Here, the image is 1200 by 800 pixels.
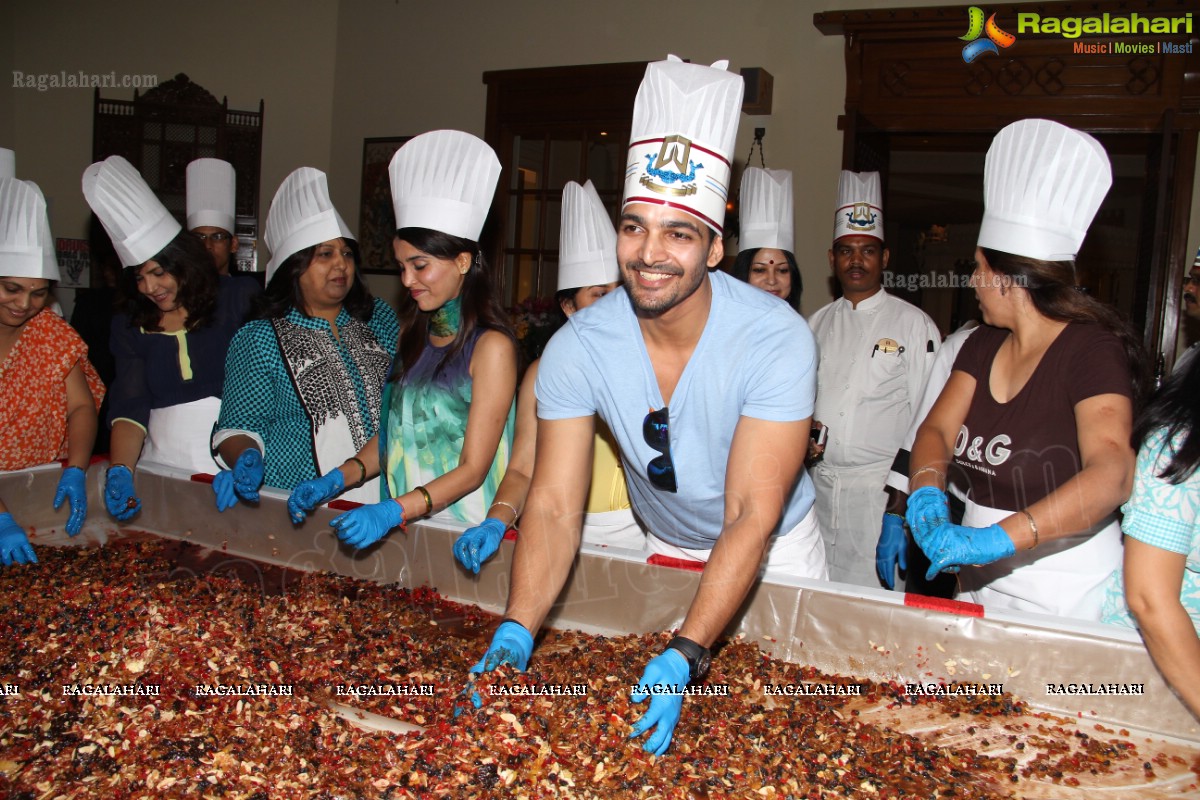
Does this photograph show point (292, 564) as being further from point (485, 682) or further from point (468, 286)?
point (485, 682)

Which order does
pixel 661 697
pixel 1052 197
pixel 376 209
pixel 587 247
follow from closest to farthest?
pixel 661 697 → pixel 1052 197 → pixel 587 247 → pixel 376 209

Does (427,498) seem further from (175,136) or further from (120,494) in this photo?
(175,136)

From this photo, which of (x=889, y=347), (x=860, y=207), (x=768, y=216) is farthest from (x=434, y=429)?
(x=860, y=207)

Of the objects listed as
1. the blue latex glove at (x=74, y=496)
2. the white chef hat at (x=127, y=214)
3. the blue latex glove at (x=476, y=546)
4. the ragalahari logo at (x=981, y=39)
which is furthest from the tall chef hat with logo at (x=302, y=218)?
the ragalahari logo at (x=981, y=39)

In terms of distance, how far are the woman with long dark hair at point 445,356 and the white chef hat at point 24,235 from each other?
3.21 feet

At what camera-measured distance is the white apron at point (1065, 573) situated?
5.16 ft

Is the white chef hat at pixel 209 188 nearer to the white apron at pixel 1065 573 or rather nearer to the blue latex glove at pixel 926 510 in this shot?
the blue latex glove at pixel 926 510

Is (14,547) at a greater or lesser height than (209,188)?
lesser

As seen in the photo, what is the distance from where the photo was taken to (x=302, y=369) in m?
Answer: 2.12

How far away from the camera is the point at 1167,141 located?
126 inches

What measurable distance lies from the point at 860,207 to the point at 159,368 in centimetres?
233

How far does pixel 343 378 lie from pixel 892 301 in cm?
187

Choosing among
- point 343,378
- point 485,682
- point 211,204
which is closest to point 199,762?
point 485,682

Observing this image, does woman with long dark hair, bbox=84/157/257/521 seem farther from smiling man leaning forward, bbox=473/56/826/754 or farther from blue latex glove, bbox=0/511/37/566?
smiling man leaning forward, bbox=473/56/826/754
